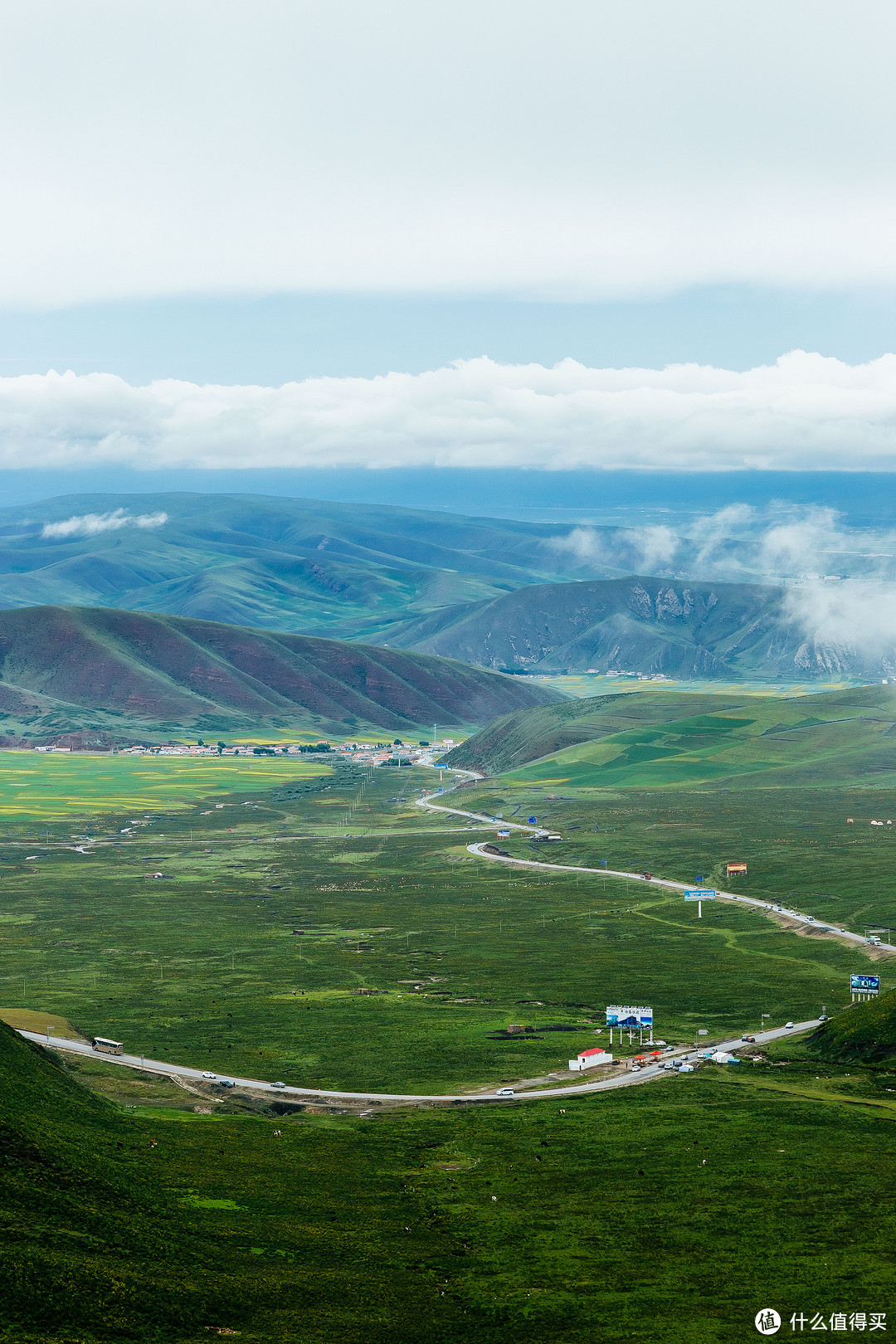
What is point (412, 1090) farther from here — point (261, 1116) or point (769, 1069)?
point (769, 1069)

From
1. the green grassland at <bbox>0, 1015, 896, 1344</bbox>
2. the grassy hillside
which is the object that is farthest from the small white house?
the grassy hillside

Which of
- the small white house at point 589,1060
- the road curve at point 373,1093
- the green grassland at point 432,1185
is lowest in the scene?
the small white house at point 589,1060

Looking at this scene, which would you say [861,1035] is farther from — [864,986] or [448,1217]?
[448,1217]

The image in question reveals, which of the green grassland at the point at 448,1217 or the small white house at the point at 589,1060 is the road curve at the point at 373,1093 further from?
the green grassland at the point at 448,1217

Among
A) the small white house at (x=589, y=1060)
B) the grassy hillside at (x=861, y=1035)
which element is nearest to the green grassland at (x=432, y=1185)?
the grassy hillside at (x=861, y=1035)

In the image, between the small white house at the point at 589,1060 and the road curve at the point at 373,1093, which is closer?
the road curve at the point at 373,1093

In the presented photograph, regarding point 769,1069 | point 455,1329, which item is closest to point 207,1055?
point 769,1069
